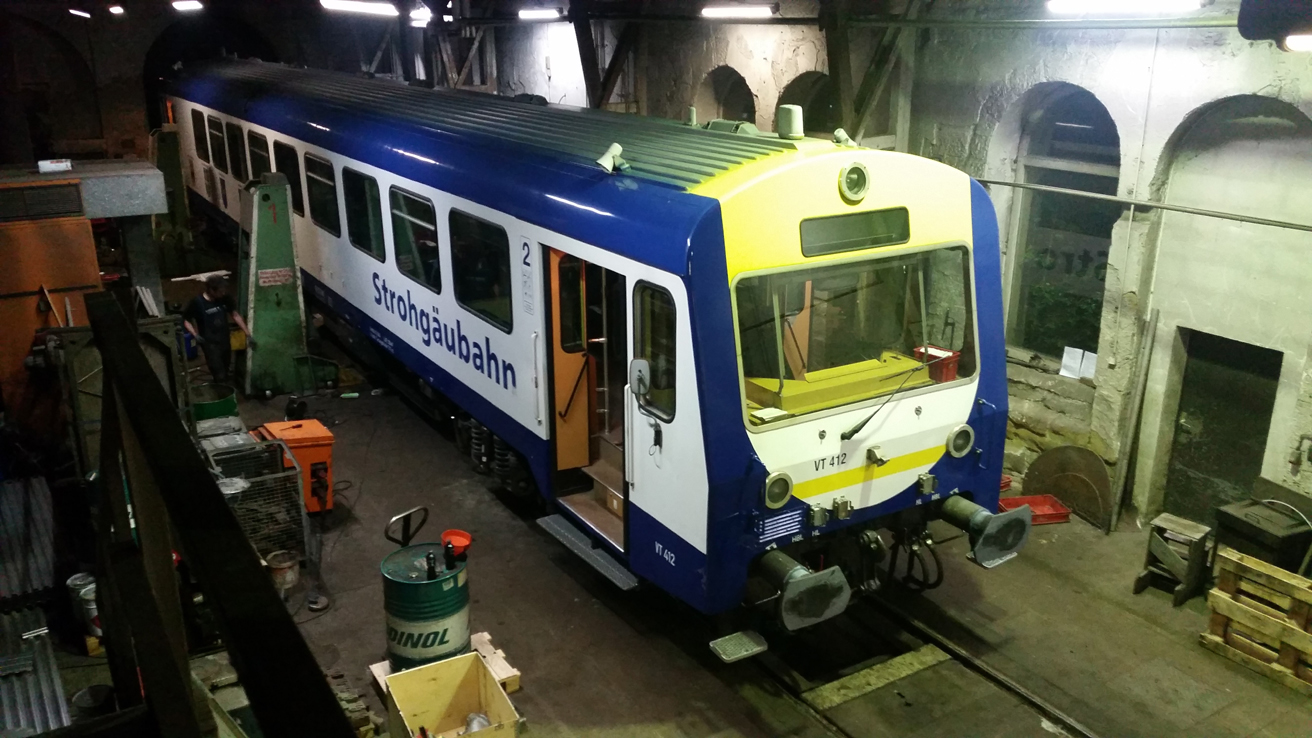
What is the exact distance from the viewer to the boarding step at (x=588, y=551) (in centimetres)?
598

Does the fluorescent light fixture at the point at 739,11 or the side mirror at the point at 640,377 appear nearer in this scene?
the side mirror at the point at 640,377

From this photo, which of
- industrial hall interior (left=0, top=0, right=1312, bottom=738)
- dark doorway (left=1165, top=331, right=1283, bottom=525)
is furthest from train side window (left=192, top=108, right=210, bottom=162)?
dark doorway (left=1165, top=331, right=1283, bottom=525)

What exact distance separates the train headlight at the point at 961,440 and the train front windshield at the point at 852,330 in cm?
30

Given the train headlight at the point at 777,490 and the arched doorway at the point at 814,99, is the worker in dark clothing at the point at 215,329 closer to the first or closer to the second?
the arched doorway at the point at 814,99

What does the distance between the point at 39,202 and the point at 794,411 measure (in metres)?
5.73

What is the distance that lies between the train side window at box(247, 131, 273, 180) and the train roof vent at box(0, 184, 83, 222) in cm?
473

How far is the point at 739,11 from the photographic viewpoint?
9.83 m

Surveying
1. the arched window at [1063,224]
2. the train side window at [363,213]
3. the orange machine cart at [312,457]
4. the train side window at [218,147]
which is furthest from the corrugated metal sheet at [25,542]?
the train side window at [218,147]

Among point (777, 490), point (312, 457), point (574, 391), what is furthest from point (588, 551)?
point (312, 457)

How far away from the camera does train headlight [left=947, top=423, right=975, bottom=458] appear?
5820 millimetres

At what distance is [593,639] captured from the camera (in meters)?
6.18

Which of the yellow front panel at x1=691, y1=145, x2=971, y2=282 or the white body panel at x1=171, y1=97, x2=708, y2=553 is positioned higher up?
the yellow front panel at x1=691, y1=145, x2=971, y2=282

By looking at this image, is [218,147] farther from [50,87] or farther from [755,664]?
[755,664]

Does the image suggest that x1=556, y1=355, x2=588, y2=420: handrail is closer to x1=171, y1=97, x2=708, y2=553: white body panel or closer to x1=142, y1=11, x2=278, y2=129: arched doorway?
x1=171, y1=97, x2=708, y2=553: white body panel
